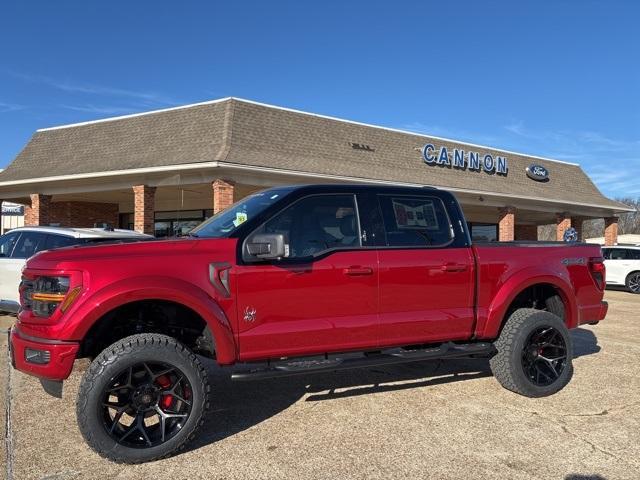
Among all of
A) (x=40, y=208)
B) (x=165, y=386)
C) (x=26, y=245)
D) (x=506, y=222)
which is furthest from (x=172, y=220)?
(x=165, y=386)

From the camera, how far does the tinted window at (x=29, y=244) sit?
838cm

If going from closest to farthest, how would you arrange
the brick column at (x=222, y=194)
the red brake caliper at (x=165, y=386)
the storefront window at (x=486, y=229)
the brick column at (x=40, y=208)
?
1. the red brake caliper at (x=165, y=386)
2. the brick column at (x=222, y=194)
3. the brick column at (x=40, y=208)
4. the storefront window at (x=486, y=229)

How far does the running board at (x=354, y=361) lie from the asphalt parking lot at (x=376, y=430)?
47cm

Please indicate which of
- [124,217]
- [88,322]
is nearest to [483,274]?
[88,322]

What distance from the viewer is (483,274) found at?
4.91 metres

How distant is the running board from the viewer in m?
3.98

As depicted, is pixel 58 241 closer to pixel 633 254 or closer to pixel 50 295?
pixel 50 295

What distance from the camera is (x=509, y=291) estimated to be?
5008mm

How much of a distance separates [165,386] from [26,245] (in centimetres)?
602

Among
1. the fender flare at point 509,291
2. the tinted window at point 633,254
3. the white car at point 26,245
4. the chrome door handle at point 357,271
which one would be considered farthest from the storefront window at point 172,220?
the chrome door handle at point 357,271

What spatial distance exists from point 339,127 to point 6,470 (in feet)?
55.1

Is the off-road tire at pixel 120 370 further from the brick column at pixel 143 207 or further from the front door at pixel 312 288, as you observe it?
the brick column at pixel 143 207

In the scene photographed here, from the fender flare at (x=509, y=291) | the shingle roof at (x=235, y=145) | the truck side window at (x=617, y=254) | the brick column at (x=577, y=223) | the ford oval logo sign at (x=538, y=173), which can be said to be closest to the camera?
the fender flare at (x=509, y=291)

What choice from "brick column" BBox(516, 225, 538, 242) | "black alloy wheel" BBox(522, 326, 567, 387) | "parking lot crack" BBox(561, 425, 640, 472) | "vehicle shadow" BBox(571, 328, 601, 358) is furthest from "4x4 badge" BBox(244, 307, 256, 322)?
"brick column" BBox(516, 225, 538, 242)
